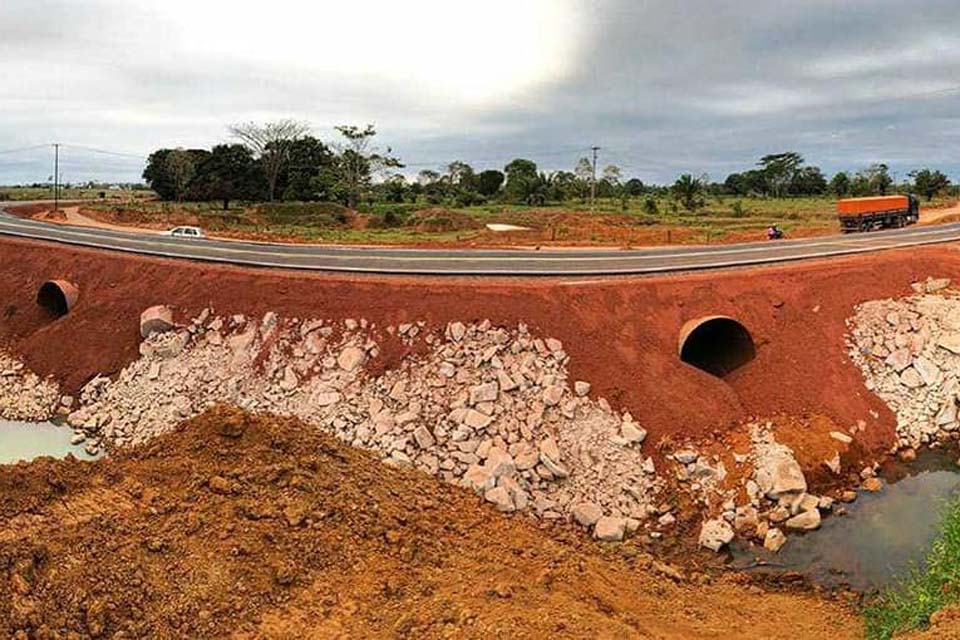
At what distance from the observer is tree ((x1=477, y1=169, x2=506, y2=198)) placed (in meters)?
99.0

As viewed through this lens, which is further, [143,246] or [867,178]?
[867,178]

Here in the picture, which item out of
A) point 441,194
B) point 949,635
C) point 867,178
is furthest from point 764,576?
point 867,178

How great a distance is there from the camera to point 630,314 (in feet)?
72.7

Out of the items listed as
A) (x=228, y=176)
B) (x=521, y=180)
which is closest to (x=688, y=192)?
(x=521, y=180)

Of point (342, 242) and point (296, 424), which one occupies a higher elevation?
point (342, 242)

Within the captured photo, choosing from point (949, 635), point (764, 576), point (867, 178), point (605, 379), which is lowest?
point (764, 576)

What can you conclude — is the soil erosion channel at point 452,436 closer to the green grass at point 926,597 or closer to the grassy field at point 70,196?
the green grass at point 926,597

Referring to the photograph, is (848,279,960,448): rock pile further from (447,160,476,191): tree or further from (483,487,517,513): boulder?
(447,160,476,191): tree

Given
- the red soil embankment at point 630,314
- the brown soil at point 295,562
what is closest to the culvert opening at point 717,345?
the red soil embankment at point 630,314

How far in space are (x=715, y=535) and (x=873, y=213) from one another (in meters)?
39.9

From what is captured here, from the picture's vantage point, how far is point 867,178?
311 ft

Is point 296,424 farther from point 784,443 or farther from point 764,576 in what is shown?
point 784,443

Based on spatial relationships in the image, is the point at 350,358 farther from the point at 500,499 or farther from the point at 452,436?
the point at 500,499

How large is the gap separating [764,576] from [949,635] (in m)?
6.58
